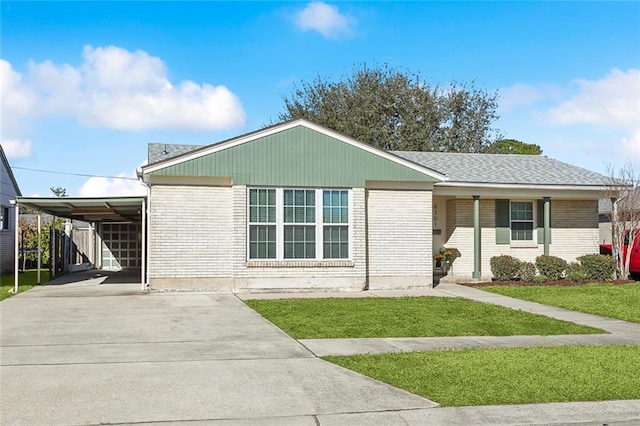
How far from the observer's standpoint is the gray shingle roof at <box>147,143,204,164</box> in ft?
64.0

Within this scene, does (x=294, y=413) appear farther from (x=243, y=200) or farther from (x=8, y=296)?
(x=8, y=296)

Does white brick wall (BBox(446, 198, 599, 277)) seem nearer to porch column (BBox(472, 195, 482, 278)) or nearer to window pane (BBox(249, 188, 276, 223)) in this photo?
porch column (BBox(472, 195, 482, 278))

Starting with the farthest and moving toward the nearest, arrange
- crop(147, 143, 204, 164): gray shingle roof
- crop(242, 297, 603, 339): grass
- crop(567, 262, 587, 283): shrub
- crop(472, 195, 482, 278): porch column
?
crop(567, 262, 587, 283): shrub < crop(472, 195, 482, 278): porch column < crop(147, 143, 204, 164): gray shingle roof < crop(242, 297, 603, 339): grass

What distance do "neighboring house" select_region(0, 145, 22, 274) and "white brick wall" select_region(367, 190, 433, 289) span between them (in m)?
16.1

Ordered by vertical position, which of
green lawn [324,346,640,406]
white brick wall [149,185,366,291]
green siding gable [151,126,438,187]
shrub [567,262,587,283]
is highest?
green siding gable [151,126,438,187]

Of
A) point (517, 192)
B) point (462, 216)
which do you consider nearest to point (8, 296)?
point (462, 216)

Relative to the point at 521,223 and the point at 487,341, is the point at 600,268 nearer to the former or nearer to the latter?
the point at 521,223

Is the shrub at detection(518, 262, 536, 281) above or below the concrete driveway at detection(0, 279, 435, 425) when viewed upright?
above

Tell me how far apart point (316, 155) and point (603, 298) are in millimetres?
8349

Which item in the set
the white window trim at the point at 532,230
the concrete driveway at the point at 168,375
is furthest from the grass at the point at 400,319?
the white window trim at the point at 532,230

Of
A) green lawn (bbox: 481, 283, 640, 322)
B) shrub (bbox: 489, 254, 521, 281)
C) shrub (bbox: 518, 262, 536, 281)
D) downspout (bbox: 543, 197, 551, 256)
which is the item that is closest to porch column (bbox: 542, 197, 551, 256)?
downspout (bbox: 543, 197, 551, 256)

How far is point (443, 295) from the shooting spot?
17.1 meters

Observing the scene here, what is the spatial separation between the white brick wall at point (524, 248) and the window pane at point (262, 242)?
6.92m

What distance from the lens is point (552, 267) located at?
68.1ft
